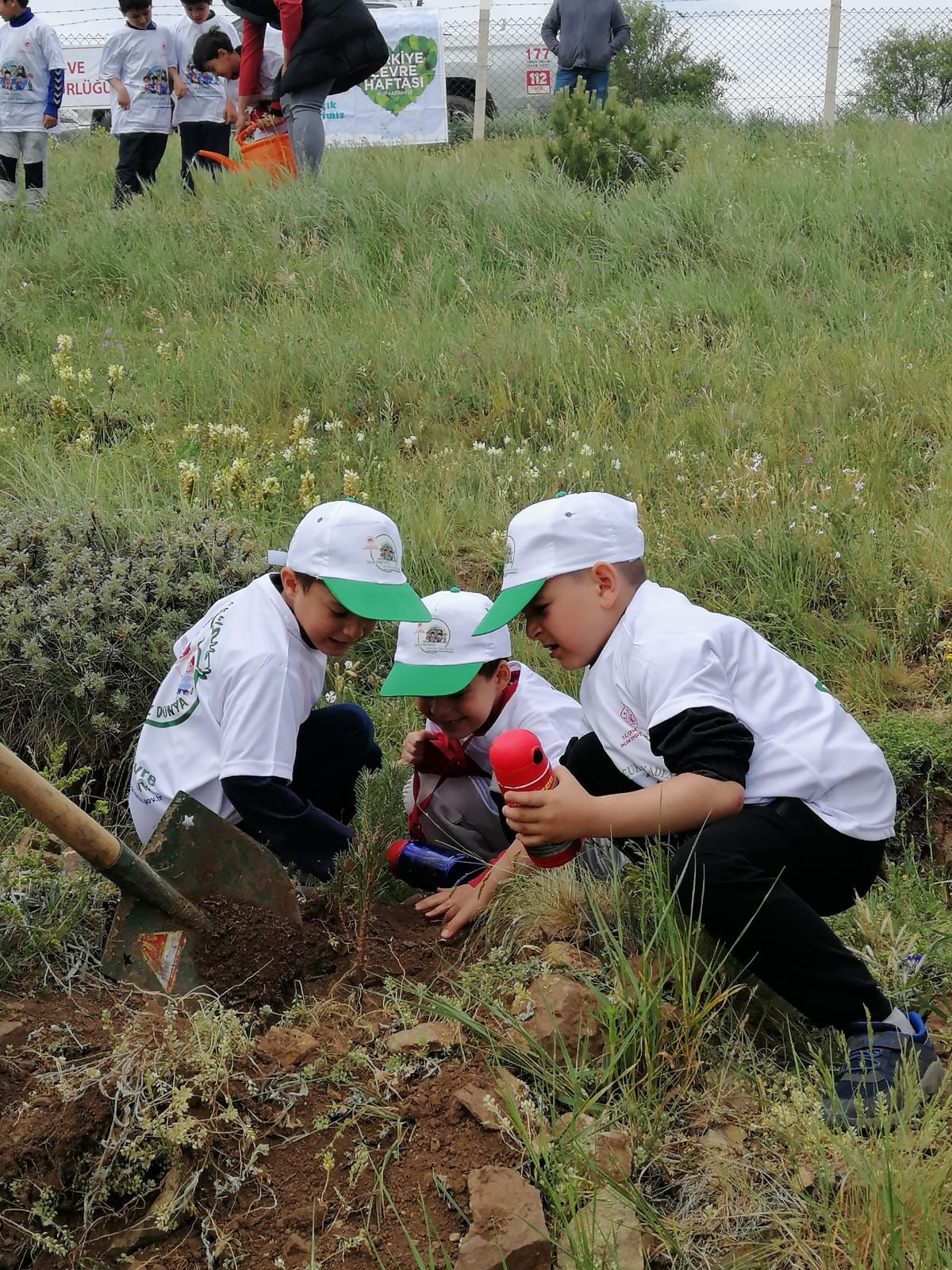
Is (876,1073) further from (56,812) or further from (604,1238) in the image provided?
(56,812)

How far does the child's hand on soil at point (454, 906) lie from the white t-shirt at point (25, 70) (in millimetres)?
8396

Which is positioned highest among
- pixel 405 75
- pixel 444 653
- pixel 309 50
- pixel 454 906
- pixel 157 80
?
pixel 405 75

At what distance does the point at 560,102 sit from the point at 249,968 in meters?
7.75


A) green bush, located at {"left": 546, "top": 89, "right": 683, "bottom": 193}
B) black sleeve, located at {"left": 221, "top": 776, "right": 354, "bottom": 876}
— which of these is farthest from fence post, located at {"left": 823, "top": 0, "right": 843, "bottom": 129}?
black sleeve, located at {"left": 221, "top": 776, "right": 354, "bottom": 876}

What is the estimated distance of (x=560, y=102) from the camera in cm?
917

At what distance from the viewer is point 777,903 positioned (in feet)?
8.57

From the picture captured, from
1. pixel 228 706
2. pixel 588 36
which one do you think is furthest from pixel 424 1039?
pixel 588 36

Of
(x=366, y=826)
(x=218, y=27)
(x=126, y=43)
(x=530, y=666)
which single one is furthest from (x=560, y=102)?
(x=366, y=826)

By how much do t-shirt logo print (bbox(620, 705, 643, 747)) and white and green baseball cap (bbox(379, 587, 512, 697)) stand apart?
0.88 meters

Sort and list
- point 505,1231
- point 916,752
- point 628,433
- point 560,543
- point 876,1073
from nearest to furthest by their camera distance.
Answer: point 505,1231, point 876,1073, point 560,543, point 916,752, point 628,433

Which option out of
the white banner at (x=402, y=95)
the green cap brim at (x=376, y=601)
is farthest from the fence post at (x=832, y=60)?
the green cap brim at (x=376, y=601)

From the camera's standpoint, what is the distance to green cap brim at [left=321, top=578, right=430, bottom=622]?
10.8 feet

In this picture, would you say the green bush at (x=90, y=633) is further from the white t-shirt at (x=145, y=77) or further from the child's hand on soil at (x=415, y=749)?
the white t-shirt at (x=145, y=77)

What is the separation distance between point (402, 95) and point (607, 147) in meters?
6.72
